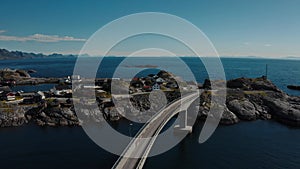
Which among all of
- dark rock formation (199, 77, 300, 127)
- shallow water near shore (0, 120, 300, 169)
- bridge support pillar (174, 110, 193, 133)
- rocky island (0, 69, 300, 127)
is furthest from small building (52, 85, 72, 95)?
dark rock formation (199, 77, 300, 127)

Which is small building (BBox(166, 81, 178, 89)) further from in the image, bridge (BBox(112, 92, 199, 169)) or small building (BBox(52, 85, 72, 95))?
small building (BBox(52, 85, 72, 95))

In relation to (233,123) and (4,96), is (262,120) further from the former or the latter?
(4,96)

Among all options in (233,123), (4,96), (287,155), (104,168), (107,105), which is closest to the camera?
(104,168)

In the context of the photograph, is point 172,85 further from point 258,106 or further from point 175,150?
point 175,150

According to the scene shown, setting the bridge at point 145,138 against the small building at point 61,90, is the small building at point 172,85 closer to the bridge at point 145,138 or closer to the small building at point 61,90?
the bridge at point 145,138

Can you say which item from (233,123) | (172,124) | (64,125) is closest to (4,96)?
(64,125)

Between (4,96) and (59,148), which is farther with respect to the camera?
(4,96)

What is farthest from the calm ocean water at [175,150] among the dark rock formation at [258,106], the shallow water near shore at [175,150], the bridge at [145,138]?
the dark rock formation at [258,106]

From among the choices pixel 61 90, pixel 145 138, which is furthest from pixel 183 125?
pixel 61 90
